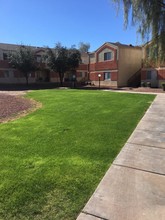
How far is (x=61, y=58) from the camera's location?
1237 inches

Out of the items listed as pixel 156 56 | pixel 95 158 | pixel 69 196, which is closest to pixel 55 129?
pixel 95 158

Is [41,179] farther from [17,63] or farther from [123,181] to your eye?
[17,63]

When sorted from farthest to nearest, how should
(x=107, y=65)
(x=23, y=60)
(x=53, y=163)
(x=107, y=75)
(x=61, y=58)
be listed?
(x=107, y=75), (x=107, y=65), (x=23, y=60), (x=61, y=58), (x=53, y=163)

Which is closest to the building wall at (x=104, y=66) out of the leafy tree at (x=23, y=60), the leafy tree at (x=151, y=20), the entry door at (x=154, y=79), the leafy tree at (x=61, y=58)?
the leafy tree at (x=61, y=58)

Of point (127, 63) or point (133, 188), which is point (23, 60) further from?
point (133, 188)

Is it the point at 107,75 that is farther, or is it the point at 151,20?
the point at 107,75

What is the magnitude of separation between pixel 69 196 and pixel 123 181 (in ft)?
3.23

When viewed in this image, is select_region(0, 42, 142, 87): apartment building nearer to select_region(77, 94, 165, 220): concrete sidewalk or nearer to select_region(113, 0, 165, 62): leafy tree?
select_region(113, 0, 165, 62): leafy tree

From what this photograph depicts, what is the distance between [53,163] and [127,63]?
99.9ft

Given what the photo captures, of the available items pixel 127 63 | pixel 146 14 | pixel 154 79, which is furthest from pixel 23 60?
pixel 146 14

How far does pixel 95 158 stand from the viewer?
444 cm

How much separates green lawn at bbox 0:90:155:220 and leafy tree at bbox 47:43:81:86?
25110 millimetres

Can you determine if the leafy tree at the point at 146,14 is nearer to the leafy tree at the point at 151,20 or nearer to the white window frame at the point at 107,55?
the leafy tree at the point at 151,20

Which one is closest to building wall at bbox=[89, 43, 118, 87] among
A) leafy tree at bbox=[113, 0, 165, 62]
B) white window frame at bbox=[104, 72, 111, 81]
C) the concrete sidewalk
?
white window frame at bbox=[104, 72, 111, 81]
